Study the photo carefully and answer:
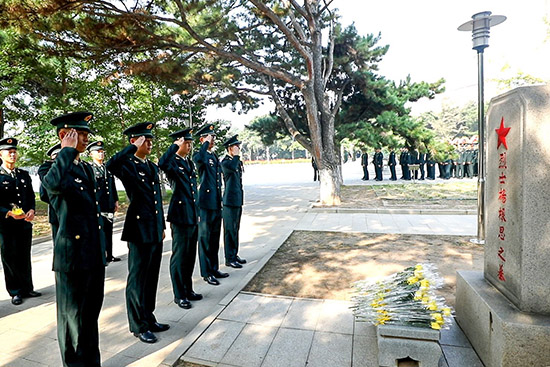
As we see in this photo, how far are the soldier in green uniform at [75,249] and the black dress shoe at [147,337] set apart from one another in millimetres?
498

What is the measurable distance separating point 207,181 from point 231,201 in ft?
2.39

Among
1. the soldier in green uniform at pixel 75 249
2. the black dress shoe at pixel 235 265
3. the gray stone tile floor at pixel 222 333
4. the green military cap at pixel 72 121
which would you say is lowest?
the gray stone tile floor at pixel 222 333

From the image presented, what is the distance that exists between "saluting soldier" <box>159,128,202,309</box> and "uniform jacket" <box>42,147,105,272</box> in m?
1.19

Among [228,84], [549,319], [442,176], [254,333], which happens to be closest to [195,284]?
[254,333]

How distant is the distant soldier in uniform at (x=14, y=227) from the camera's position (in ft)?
13.0

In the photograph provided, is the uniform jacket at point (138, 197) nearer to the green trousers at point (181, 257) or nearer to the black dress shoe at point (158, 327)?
the green trousers at point (181, 257)

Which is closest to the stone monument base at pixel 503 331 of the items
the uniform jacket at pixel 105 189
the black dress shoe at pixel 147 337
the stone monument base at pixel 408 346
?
the stone monument base at pixel 408 346

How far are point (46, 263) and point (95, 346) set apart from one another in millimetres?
4088

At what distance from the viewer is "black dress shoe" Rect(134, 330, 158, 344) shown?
9.92 feet

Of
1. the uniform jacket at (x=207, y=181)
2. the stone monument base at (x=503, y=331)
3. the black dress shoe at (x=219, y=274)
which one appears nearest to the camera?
the stone monument base at (x=503, y=331)

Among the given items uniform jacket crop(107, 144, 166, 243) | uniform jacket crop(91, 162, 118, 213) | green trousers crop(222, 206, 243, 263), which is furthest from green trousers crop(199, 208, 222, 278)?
uniform jacket crop(91, 162, 118, 213)

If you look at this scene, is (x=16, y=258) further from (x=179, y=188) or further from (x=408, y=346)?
(x=408, y=346)

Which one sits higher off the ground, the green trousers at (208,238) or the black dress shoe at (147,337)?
the green trousers at (208,238)

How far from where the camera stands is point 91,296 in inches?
100
